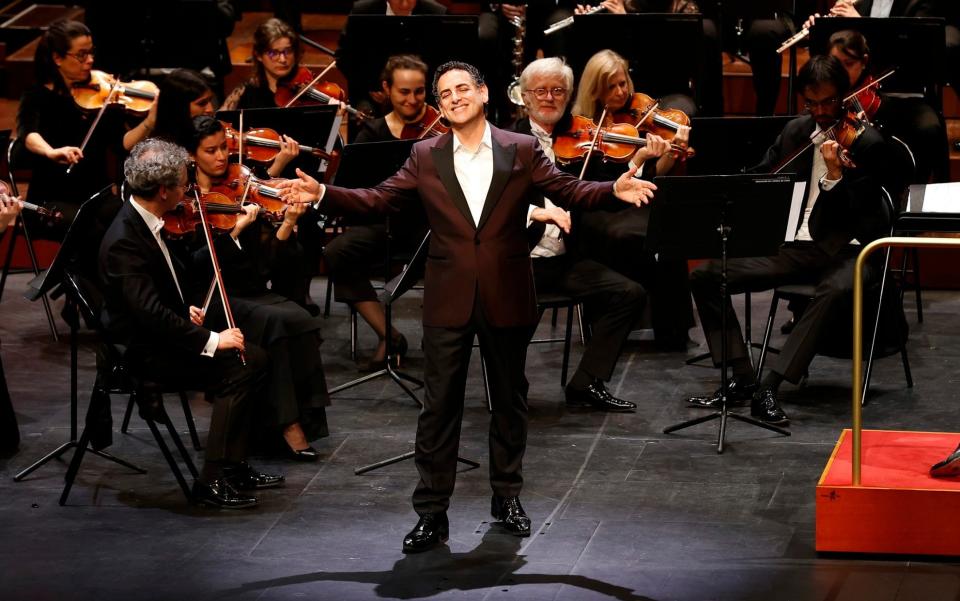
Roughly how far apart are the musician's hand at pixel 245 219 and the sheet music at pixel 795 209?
2.04 metres

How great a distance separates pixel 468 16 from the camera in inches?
287

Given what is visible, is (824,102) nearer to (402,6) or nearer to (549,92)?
(549,92)

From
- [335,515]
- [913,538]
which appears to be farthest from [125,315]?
[913,538]

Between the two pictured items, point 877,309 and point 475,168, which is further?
point 877,309

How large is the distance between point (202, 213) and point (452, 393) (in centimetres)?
122

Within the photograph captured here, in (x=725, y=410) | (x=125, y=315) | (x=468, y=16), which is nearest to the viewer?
(x=125, y=315)

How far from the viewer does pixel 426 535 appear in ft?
14.5

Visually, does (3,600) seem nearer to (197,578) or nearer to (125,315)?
(197,578)

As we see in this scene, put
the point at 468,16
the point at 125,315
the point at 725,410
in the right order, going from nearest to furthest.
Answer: the point at 125,315, the point at 725,410, the point at 468,16

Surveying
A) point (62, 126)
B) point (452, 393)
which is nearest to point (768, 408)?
point (452, 393)

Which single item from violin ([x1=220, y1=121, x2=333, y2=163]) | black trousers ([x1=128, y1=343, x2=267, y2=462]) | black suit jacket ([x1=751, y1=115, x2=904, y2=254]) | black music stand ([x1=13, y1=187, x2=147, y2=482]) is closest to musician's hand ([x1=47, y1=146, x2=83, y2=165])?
violin ([x1=220, y1=121, x2=333, y2=163])

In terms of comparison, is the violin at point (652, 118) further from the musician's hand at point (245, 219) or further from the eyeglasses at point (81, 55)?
the eyeglasses at point (81, 55)

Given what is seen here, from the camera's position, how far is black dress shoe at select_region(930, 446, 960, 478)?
434cm

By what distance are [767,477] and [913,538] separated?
0.80m
